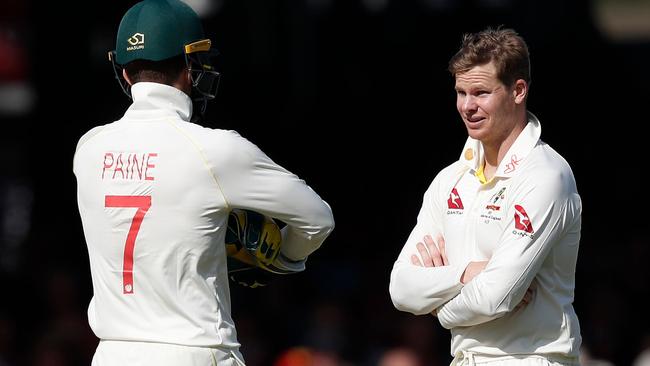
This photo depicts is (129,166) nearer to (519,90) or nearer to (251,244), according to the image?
(251,244)

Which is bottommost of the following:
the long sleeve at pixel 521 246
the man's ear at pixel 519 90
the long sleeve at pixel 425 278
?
A: the long sleeve at pixel 425 278

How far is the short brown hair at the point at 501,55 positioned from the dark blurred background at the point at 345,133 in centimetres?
501

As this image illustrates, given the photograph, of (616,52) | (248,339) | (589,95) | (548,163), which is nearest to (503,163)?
(548,163)

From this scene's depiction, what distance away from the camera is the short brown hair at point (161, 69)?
463cm

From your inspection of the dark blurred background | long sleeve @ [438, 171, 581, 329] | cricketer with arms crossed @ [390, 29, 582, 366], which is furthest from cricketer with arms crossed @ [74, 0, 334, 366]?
the dark blurred background

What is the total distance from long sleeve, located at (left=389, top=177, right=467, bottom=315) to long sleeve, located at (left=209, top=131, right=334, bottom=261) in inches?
15.7

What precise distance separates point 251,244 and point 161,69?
0.75 m

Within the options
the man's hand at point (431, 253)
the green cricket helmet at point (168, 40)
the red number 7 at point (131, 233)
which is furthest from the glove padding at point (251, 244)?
the man's hand at point (431, 253)

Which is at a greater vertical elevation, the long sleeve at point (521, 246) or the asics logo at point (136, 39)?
the asics logo at point (136, 39)

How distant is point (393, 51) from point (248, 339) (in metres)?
4.35

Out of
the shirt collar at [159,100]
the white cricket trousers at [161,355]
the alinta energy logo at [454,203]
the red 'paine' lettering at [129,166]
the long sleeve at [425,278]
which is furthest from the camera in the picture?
the alinta energy logo at [454,203]

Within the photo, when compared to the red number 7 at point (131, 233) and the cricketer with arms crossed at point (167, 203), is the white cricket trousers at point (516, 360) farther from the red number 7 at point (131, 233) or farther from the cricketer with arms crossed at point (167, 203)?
the red number 7 at point (131, 233)

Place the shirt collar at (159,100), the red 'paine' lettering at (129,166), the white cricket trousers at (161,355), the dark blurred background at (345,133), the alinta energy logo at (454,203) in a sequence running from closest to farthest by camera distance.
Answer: the white cricket trousers at (161,355)
the red 'paine' lettering at (129,166)
the shirt collar at (159,100)
the alinta energy logo at (454,203)
the dark blurred background at (345,133)

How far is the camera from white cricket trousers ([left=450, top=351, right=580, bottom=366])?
4.60 meters
